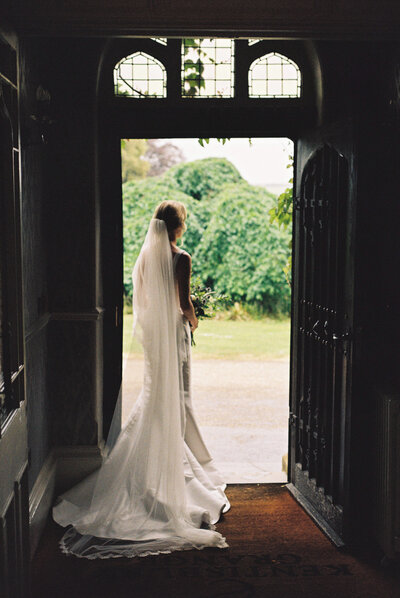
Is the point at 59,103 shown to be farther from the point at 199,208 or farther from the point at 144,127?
the point at 199,208

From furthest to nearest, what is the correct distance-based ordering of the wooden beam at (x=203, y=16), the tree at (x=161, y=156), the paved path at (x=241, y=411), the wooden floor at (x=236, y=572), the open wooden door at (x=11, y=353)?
the tree at (x=161, y=156) < the paved path at (x=241, y=411) < the wooden floor at (x=236, y=572) < the wooden beam at (x=203, y=16) < the open wooden door at (x=11, y=353)

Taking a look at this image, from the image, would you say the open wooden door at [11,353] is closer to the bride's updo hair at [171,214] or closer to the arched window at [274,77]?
the bride's updo hair at [171,214]

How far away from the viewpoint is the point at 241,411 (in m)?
7.52

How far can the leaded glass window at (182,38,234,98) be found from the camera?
14.3 ft

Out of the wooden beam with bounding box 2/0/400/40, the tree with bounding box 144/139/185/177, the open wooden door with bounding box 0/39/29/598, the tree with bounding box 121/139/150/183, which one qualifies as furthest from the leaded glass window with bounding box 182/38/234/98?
the tree with bounding box 144/139/185/177

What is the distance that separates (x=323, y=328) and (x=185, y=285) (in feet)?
3.08

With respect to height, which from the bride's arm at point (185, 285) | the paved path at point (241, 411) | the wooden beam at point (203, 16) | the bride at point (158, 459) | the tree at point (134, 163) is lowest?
the paved path at point (241, 411)

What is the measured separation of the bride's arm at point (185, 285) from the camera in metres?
4.34

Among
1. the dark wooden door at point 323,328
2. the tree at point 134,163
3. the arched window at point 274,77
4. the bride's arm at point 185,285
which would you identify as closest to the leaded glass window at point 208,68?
the arched window at point 274,77

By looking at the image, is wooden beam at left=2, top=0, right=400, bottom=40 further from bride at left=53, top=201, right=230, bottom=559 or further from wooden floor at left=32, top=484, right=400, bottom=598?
wooden floor at left=32, top=484, right=400, bottom=598

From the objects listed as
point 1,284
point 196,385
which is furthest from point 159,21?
point 196,385

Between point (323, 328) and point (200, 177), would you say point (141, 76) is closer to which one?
point (323, 328)

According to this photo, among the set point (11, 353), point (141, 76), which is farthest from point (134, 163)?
point (11, 353)

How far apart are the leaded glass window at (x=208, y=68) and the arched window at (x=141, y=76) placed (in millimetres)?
150
